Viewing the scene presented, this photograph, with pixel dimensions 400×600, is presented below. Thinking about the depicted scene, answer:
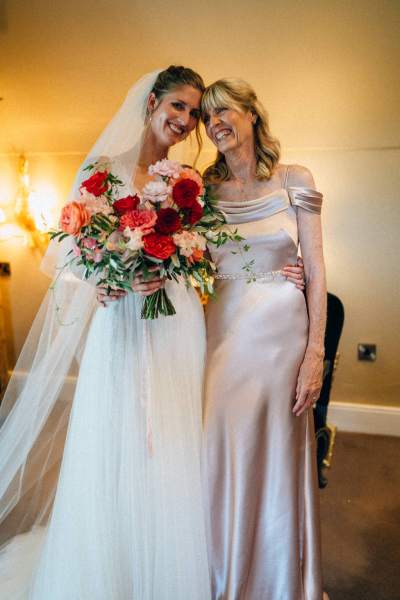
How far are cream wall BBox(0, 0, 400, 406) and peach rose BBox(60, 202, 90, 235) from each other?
156cm

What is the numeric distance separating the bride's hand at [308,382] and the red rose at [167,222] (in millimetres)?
763

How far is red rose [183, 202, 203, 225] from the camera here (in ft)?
4.74

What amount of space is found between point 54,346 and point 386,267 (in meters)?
2.85

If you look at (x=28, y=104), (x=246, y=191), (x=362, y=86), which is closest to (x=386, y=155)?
(x=362, y=86)

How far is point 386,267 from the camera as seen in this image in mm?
3613

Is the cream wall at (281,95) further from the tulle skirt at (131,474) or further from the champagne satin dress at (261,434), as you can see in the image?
the tulle skirt at (131,474)

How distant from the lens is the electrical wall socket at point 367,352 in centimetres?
370

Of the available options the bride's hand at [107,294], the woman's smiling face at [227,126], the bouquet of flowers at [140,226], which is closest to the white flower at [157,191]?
the bouquet of flowers at [140,226]

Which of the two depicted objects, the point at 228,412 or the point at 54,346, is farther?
the point at 54,346

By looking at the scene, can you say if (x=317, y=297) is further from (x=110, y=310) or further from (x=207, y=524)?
(x=207, y=524)

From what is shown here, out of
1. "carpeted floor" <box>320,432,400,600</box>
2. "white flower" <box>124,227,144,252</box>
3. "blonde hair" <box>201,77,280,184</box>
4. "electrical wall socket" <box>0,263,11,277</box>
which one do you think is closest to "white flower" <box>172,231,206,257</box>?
"white flower" <box>124,227,144,252</box>

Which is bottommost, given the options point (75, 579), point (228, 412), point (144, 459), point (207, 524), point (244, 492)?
point (75, 579)

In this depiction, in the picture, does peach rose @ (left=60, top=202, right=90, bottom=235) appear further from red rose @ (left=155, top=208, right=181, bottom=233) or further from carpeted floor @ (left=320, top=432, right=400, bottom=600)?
carpeted floor @ (left=320, top=432, right=400, bottom=600)

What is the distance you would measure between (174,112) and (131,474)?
1.44m
